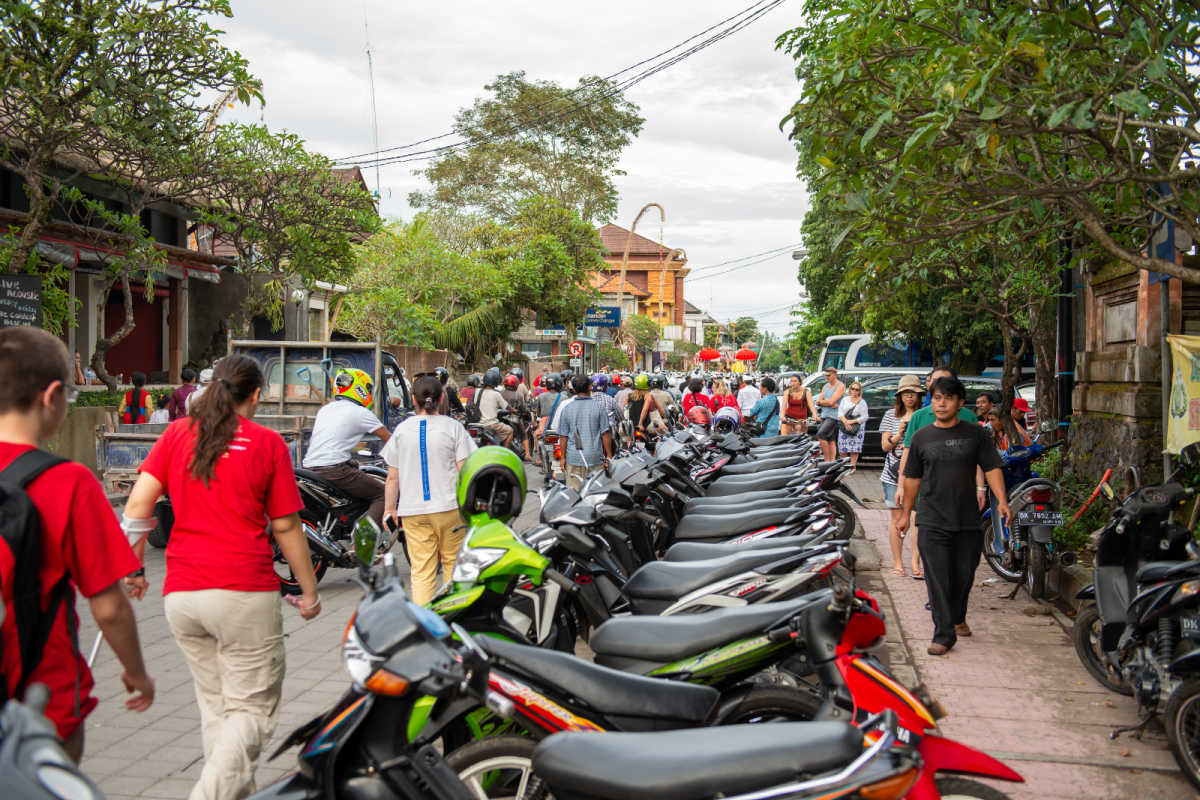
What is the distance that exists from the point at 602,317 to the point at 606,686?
42.0 metres

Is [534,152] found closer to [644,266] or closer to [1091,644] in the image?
[1091,644]

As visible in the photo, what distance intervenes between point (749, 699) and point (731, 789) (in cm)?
130

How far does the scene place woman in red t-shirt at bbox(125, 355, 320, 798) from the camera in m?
3.54

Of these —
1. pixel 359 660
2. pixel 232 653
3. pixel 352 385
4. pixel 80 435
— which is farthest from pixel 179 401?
pixel 359 660

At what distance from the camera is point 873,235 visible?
7.66m

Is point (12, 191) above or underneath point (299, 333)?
above

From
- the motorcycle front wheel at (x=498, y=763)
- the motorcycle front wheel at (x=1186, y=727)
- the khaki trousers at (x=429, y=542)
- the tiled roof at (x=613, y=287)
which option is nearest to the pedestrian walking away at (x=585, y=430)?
the khaki trousers at (x=429, y=542)

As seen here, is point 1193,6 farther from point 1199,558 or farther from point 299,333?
point 299,333

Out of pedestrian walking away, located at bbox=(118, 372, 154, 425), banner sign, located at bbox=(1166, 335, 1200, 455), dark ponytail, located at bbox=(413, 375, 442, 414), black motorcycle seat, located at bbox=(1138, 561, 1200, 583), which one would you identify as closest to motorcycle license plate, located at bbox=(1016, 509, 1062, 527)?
banner sign, located at bbox=(1166, 335, 1200, 455)

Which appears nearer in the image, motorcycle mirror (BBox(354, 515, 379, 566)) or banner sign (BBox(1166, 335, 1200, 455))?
motorcycle mirror (BBox(354, 515, 379, 566))

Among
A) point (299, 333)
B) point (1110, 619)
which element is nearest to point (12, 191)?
point (299, 333)

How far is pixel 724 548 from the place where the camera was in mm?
5598

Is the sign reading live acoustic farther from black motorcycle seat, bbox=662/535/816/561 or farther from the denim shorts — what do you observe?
the denim shorts

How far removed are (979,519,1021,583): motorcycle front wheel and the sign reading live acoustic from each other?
35.4 ft
